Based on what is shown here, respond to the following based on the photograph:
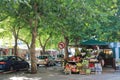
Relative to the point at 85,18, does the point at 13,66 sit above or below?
below

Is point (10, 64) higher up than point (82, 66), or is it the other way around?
point (10, 64)

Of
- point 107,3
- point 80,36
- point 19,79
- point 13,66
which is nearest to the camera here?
point 19,79

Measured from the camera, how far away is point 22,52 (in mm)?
74312

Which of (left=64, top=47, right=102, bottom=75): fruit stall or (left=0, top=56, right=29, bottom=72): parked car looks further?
(left=0, top=56, right=29, bottom=72): parked car

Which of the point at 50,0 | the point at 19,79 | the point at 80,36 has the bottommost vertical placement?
the point at 19,79

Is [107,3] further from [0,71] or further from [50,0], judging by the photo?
[0,71]

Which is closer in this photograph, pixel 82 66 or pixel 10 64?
pixel 82 66

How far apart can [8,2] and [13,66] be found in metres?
11.3

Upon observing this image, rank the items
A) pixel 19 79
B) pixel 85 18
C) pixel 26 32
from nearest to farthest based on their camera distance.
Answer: pixel 19 79 → pixel 85 18 → pixel 26 32

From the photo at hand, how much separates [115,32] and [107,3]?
6612 millimetres

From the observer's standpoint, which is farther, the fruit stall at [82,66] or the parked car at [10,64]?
the parked car at [10,64]

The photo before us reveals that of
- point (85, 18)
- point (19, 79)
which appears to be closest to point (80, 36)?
point (85, 18)

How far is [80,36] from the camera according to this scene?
3341 cm

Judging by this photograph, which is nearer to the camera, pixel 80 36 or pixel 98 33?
pixel 98 33
